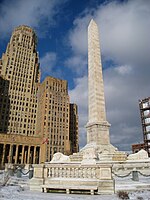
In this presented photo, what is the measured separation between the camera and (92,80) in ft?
88.8

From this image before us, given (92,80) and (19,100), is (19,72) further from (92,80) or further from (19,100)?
(92,80)

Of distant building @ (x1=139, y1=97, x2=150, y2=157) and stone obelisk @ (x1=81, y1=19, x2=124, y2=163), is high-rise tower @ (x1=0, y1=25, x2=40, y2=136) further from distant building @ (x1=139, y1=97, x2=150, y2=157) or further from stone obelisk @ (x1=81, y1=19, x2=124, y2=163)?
stone obelisk @ (x1=81, y1=19, x2=124, y2=163)

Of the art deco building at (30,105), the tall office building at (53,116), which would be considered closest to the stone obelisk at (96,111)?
the art deco building at (30,105)

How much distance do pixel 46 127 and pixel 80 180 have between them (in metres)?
81.3

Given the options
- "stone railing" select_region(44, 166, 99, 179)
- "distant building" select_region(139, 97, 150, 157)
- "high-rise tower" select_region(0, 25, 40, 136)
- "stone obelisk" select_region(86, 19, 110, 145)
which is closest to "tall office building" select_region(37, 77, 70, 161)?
"high-rise tower" select_region(0, 25, 40, 136)

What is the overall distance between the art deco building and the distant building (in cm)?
3771

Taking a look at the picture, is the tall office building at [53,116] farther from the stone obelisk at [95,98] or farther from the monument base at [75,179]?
the monument base at [75,179]

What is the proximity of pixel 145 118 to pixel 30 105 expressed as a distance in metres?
59.8

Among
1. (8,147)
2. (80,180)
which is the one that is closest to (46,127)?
(8,147)

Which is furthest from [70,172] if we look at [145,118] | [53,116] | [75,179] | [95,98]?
[53,116]

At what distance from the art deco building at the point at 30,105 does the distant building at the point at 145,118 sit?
124 feet

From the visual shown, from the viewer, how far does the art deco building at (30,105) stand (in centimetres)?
8362

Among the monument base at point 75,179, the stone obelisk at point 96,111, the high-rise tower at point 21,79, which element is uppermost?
the high-rise tower at point 21,79

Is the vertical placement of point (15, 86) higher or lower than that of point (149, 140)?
higher
